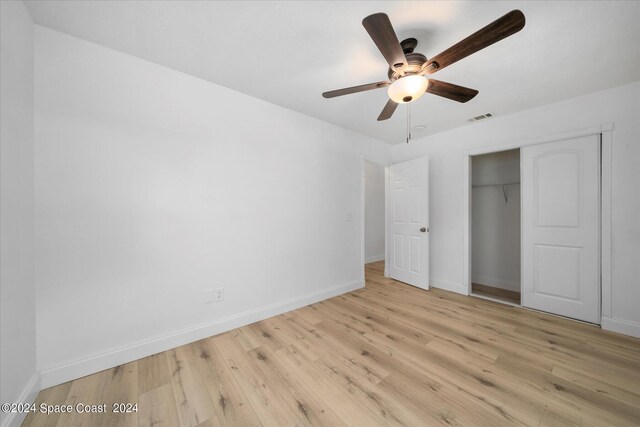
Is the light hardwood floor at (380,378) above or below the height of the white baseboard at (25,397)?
below

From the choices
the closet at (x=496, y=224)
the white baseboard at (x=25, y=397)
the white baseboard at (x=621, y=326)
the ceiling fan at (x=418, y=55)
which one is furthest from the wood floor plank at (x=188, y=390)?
the white baseboard at (x=621, y=326)

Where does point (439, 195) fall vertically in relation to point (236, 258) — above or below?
above

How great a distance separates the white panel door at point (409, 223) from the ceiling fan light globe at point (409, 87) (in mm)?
2100

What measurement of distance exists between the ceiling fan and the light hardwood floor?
205 cm

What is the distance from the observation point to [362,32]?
158cm

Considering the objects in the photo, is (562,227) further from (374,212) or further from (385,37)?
(374,212)

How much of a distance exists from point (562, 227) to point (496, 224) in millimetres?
1181

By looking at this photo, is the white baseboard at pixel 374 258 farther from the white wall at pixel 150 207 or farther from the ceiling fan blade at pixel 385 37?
the ceiling fan blade at pixel 385 37

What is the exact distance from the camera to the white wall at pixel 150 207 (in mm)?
1590

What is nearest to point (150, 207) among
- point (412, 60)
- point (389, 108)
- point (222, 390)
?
point (222, 390)

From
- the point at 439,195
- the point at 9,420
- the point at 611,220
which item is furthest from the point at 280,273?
the point at 611,220

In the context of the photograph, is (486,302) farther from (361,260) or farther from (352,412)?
(352,412)

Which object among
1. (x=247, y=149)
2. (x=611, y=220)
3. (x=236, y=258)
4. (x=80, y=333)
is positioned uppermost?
(x=247, y=149)

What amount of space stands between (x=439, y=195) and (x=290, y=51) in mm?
2967
